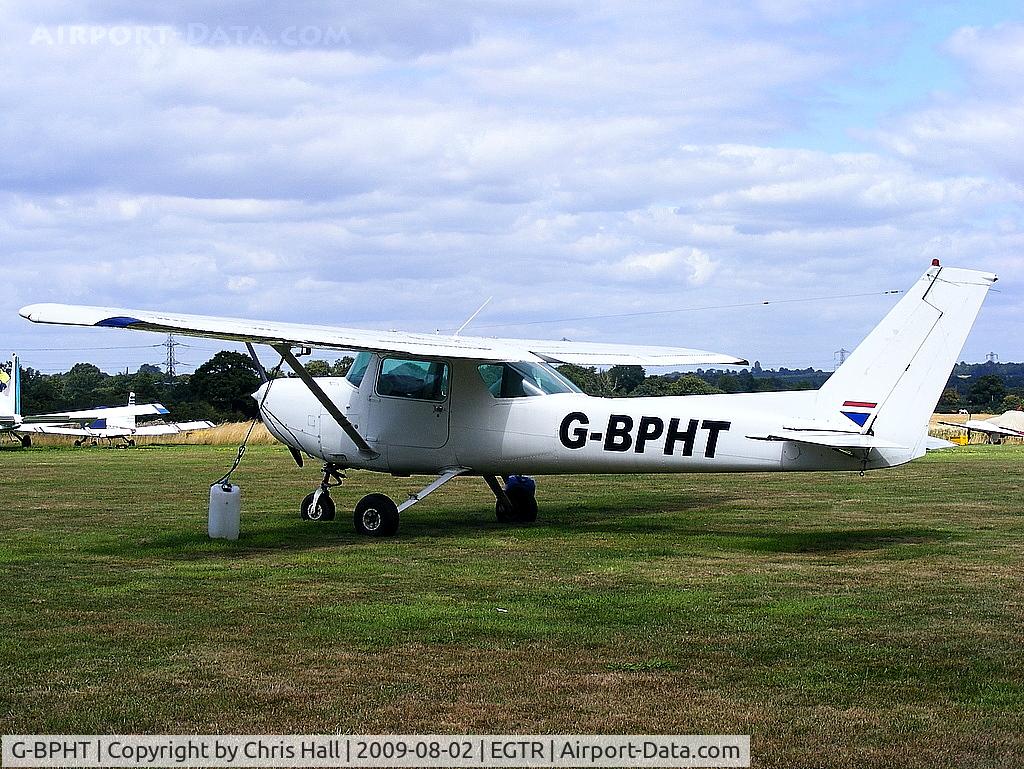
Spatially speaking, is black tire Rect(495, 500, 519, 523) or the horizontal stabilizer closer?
the horizontal stabilizer

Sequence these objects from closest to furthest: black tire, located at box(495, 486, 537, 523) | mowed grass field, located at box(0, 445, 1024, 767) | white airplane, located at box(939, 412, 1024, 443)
A: 1. mowed grass field, located at box(0, 445, 1024, 767)
2. black tire, located at box(495, 486, 537, 523)
3. white airplane, located at box(939, 412, 1024, 443)

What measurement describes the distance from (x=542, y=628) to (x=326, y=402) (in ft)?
20.2

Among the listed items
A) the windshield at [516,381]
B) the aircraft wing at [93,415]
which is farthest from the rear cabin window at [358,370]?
the aircraft wing at [93,415]

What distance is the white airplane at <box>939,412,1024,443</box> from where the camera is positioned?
4712 cm

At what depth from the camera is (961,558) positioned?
10.9m

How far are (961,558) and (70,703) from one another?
817 cm

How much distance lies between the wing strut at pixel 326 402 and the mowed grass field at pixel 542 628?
98cm

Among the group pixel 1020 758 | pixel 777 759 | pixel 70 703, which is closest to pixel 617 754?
pixel 777 759

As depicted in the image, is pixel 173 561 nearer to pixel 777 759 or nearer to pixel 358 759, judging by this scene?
pixel 358 759

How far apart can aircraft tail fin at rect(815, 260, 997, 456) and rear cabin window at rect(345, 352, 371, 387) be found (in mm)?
5392

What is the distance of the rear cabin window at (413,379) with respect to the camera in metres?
13.4

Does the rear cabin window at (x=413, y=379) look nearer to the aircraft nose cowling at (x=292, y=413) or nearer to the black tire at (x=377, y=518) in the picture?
the aircraft nose cowling at (x=292, y=413)

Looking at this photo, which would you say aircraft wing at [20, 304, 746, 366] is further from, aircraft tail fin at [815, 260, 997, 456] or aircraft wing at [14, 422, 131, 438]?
aircraft wing at [14, 422, 131, 438]

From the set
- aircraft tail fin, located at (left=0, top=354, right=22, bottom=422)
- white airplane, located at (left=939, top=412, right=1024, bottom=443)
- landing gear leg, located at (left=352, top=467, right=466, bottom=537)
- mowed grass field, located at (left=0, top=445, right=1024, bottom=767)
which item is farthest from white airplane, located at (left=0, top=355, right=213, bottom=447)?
white airplane, located at (left=939, top=412, right=1024, bottom=443)
